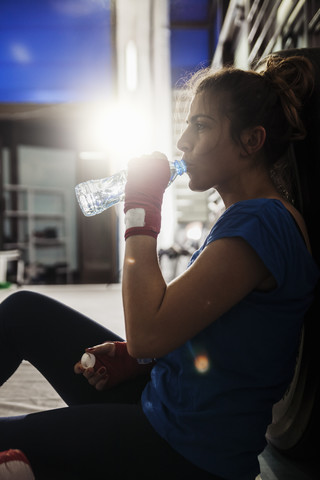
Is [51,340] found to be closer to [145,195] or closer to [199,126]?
[145,195]

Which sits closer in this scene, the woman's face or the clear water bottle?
the woman's face

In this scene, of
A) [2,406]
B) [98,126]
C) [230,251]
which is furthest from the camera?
[98,126]

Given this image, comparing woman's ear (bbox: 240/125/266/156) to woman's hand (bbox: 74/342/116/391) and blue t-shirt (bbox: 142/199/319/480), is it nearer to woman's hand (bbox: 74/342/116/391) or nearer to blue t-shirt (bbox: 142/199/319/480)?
blue t-shirt (bbox: 142/199/319/480)

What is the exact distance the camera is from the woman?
0.59 meters

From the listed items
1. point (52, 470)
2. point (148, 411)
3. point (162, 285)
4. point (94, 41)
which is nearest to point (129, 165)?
point (162, 285)

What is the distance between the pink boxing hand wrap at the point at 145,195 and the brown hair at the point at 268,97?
14 centimetres

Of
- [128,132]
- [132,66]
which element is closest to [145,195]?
[128,132]

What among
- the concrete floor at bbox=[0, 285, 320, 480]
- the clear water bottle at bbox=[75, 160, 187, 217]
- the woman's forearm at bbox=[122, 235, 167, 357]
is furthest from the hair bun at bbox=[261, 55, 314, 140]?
the concrete floor at bbox=[0, 285, 320, 480]

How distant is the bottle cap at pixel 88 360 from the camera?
809mm

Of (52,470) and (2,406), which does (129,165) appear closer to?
(52,470)

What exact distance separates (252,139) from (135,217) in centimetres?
23

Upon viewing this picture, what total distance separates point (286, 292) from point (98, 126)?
24.0ft

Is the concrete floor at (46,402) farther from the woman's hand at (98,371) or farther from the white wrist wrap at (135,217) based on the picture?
the white wrist wrap at (135,217)

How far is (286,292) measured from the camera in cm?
62
